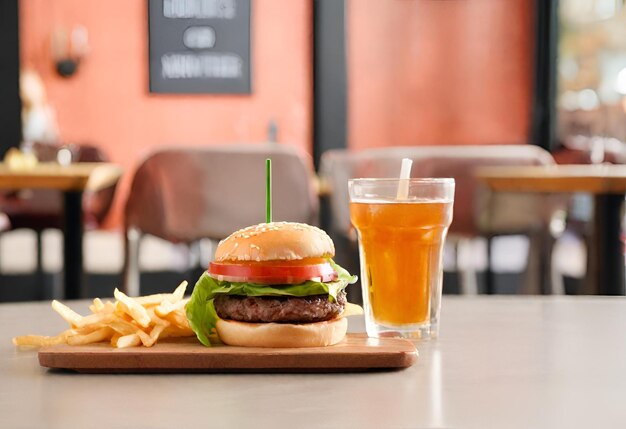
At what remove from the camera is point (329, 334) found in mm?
886

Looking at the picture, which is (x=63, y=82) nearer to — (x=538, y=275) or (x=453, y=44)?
(x=453, y=44)

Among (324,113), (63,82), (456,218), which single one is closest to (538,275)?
(456,218)

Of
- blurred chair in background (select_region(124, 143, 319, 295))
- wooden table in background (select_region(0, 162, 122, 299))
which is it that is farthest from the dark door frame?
wooden table in background (select_region(0, 162, 122, 299))

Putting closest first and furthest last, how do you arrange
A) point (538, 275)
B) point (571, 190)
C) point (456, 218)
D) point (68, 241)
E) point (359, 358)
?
1. point (359, 358)
2. point (571, 190)
3. point (68, 241)
4. point (456, 218)
5. point (538, 275)

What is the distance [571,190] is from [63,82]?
5088 millimetres

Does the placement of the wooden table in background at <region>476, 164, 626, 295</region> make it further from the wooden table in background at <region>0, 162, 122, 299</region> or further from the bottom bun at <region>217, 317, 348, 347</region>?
the bottom bun at <region>217, 317, 348, 347</region>

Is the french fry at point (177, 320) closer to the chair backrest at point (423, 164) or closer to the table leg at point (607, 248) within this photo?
the table leg at point (607, 248)

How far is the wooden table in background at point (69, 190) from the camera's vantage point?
2.73m

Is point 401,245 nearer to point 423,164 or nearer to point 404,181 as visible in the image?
point 404,181

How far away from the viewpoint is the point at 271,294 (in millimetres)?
898

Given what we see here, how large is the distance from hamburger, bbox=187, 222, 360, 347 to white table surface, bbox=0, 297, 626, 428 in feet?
0.26

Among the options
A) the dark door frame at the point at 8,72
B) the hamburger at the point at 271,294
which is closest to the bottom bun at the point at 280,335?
the hamburger at the point at 271,294

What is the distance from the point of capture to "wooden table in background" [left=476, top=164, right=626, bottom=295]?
8.44ft

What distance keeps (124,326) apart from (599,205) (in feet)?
6.82
